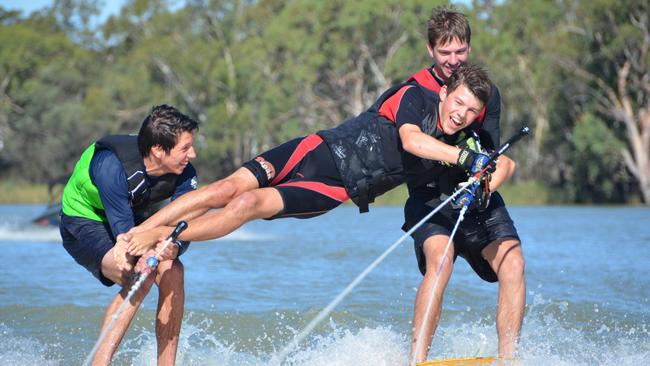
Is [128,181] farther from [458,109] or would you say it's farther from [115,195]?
[458,109]

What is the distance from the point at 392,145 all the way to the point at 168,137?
140 centimetres

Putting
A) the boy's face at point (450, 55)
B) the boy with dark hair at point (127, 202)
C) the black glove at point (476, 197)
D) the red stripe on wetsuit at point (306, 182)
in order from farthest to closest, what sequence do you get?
the boy's face at point (450, 55)
the red stripe on wetsuit at point (306, 182)
the black glove at point (476, 197)
the boy with dark hair at point (127, 202)

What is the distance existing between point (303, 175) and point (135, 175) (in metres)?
1.04

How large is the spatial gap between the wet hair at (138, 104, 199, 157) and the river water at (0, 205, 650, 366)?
5.83 feet

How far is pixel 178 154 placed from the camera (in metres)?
5.95

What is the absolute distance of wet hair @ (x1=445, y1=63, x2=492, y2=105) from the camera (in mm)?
5969

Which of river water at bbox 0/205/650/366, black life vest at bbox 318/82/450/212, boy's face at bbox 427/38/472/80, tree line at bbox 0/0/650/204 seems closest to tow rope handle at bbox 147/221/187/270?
black life vest at bbox 318/82/450/212

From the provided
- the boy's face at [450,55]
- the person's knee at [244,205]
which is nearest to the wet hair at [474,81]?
the boy's face at [450,55]

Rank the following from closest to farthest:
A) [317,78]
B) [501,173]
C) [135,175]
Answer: [135,175]
[501,173]
[317,78]

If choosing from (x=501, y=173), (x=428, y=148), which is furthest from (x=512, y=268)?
(x=428, y=148)

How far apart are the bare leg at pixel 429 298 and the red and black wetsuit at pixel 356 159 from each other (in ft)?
1.74

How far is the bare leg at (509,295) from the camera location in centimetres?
628

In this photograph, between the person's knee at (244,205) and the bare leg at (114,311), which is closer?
the person's knee at (244,205)

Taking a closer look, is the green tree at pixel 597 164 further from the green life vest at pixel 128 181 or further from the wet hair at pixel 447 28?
the green life vest at pixel 128 181
